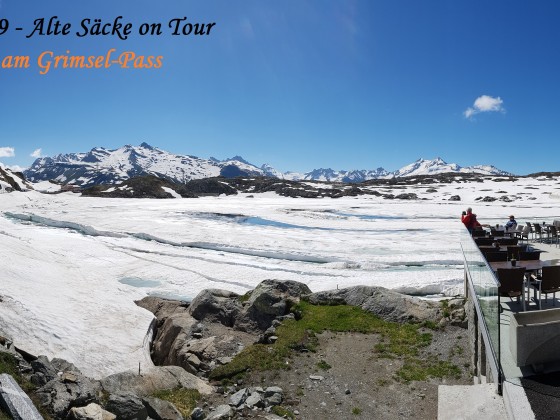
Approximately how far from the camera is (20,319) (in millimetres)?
15117

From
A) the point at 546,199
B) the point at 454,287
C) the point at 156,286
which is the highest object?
the point at 546,199

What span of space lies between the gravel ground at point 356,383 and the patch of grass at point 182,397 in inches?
19.5

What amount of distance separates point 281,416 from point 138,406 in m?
3.55

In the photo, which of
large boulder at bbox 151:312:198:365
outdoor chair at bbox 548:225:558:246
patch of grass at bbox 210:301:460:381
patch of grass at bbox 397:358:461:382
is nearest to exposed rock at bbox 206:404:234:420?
patch of grass at bbox 210:301:460:381

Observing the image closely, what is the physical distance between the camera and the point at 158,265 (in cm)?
2953

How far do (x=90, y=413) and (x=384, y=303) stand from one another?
40.6 ft

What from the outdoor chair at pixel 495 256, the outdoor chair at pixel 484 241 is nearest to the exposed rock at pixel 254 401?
the outdoor chair at pixel 495 256

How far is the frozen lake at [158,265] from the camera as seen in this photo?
52.7 feet

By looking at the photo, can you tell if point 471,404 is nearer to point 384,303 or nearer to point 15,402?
point 15,402

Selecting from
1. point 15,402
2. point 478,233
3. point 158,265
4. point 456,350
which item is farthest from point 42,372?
point 158,265

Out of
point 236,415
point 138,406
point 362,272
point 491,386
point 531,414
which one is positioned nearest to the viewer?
point 531,414

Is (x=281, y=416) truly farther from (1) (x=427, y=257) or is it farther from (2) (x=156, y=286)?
(1) (x=427, y=257)

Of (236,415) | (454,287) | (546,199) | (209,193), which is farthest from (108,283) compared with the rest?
(209,193)

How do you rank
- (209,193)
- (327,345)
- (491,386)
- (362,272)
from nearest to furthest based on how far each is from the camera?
(491,386) → (327,345) → (362,272) → (209,193)
